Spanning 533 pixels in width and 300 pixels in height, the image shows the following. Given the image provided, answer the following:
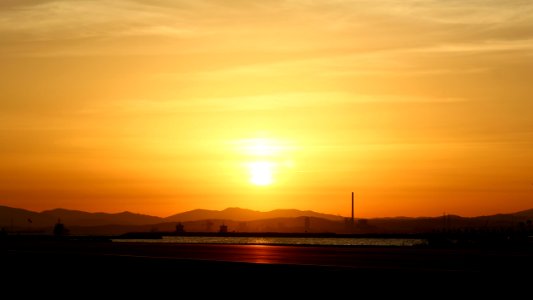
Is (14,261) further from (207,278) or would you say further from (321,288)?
(321,288)

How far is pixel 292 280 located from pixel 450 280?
5.88m

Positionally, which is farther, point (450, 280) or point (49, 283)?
point (49, 283)

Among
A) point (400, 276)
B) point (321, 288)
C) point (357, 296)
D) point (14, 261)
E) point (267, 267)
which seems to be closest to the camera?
point (357, 296)

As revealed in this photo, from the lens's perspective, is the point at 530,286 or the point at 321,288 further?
the point at 321,288

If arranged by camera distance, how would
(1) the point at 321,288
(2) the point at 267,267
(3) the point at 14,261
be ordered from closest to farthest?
(1) the point at 321,288 → (2) the point at 267,267 → (3) the point at 14,261

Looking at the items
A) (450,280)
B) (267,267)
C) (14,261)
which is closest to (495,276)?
(450,280)

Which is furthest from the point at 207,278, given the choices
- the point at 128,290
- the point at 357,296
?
the point at 357,296

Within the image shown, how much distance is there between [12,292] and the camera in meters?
29.4

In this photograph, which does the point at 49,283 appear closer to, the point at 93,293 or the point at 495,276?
the point at 93,293

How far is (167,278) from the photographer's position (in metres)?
33.0

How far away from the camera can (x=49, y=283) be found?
33.0 m

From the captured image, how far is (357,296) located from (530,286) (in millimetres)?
5824

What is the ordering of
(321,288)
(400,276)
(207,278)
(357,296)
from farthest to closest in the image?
(207,278) < (400,276) < (321,288) < (357,296)

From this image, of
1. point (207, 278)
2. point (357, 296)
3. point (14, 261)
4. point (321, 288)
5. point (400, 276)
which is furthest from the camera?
point (14, 261)
